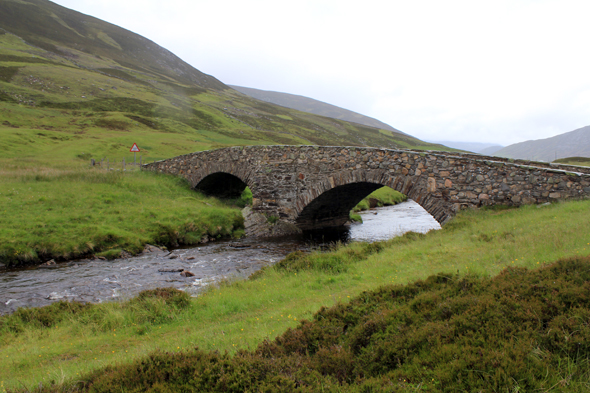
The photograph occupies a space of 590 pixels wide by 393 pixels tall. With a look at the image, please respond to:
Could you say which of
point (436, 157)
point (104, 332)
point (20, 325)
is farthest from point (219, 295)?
point (436, 157)

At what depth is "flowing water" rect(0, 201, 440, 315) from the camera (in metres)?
11.2

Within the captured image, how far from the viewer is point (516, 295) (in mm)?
4609

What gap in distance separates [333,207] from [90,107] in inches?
2247

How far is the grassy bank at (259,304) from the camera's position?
19.6 feet

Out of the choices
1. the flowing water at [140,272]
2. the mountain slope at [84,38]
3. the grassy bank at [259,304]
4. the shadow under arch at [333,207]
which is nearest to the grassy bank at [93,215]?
the flowing water at [140,272]

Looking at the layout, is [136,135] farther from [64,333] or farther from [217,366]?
[217,366]

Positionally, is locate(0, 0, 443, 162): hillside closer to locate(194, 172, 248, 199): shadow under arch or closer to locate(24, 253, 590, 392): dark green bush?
locate(194, 172, 248, 199): shadow under arch

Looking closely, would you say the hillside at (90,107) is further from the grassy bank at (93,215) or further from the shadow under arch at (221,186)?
the shadow under arch at (221,186)

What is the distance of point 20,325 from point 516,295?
10089mm

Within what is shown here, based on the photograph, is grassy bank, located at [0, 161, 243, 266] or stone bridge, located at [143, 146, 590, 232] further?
grassy bank, located at [0, 161, 243, 266]

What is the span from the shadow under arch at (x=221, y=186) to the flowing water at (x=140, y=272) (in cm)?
947

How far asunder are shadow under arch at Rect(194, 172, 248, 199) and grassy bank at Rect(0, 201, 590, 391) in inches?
702

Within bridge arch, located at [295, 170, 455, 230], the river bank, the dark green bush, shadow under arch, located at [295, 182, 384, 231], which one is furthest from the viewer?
shadow under arch, located at [295, 182, 384, 231]

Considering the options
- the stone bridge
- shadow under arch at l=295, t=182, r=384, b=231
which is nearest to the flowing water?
shadow under arch at l=295, t=182, r=384, b=231
